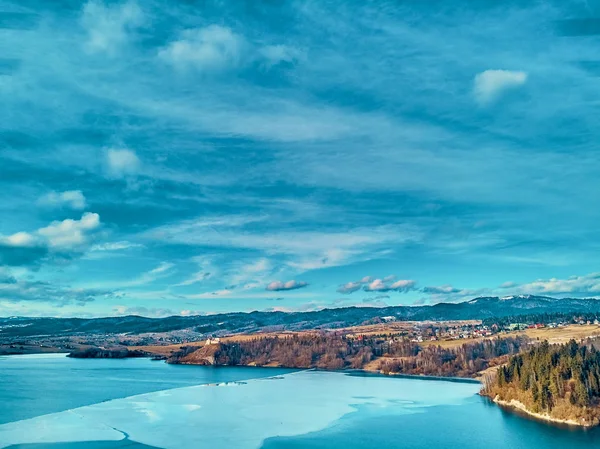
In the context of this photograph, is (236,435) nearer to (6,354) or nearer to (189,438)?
(189,438)

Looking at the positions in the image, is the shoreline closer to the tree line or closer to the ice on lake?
the ice on lake

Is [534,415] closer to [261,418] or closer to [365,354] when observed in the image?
[261,418]

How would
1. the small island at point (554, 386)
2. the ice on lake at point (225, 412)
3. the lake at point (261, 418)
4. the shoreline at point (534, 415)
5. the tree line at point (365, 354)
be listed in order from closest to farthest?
the lake at point (261, 418), the ice on lake at point (225, 412), the shoreline at point (534, 415), the small island at point (554, 386), the tree line at point (365, 354)

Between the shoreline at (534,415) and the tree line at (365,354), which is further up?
the tree line at (365,354)

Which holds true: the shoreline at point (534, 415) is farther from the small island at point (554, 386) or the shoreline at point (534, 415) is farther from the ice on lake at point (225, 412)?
the ice on lake at point (225, 412)

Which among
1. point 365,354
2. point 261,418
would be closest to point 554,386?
point 261,418

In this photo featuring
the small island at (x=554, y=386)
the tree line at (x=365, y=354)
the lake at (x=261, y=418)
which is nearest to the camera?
the lake at (x=261, y=418)

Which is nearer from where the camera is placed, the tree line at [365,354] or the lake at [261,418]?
the lake at [261,418]

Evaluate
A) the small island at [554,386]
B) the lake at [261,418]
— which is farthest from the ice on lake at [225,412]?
the small island at [554,386]

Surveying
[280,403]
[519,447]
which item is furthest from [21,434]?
[519,447]
